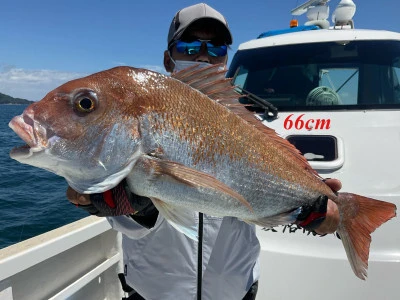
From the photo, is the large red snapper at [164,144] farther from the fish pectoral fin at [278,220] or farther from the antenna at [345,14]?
the antenna at [345,14]

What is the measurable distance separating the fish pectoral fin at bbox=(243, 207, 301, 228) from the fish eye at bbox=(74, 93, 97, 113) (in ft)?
2.65

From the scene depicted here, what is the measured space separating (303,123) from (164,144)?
212 cm

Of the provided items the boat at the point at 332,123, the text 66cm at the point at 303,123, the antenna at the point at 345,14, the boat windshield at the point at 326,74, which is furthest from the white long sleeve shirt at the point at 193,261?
the antenna at the point at 345,14

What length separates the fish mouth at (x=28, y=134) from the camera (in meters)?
1.19

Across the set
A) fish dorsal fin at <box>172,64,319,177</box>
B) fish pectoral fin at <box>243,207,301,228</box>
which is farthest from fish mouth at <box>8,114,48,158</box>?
fish pectoral fin at <box>243,207,301,228</box>

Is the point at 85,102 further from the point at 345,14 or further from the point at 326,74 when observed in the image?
A: the point at 345,14

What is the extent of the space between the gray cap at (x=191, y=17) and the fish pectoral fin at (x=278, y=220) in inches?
40.9

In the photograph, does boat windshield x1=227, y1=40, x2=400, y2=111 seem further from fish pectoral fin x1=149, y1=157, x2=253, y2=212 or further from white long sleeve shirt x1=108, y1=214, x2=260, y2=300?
fish pectoral fin x1=149, y1=157, x2=253, y2=212

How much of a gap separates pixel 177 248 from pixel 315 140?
1.72 metres

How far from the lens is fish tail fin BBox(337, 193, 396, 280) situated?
174 cm

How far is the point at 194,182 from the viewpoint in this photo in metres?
1.28

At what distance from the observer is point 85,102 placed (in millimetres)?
1280

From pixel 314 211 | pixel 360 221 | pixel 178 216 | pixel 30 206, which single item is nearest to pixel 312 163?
pixel 360 221

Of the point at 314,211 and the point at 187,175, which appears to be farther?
the point at 314,211
